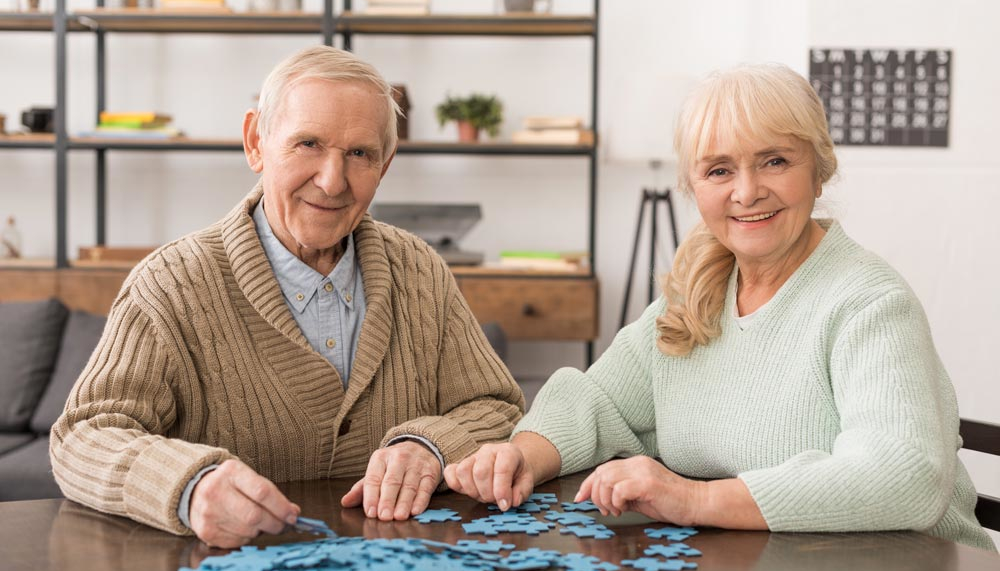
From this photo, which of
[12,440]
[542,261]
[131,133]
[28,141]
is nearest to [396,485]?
[12,440]

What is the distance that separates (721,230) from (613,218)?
304cm

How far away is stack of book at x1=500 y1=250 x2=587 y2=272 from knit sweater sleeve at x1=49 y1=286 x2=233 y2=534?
2.80 metres

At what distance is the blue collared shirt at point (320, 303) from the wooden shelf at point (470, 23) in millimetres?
2705

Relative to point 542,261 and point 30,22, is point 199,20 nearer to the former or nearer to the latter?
point 30,22

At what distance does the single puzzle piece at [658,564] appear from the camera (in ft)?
4.09

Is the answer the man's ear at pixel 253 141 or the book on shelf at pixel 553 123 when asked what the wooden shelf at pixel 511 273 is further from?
the man's ear at pixel 253 141

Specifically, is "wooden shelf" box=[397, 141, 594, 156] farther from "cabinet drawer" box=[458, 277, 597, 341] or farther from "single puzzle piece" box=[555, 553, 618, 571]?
"single puzzle piece" box=[555, 553, 618, 571]

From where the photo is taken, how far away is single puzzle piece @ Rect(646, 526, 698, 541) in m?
1.38

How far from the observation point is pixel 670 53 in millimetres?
4762

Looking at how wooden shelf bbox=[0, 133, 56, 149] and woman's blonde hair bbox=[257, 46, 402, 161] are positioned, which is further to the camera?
wooden shelf bbox=[0, 133, 56, 149]

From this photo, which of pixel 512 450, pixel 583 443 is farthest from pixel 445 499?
pixel 583 443

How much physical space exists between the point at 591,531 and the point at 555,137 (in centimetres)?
317

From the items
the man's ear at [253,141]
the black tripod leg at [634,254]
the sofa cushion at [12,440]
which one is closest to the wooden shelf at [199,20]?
the black tripod leg at [634,254]

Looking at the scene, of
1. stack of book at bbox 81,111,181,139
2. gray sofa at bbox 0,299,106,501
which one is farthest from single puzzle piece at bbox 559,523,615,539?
stack of book at bbox 81,111,181,139
